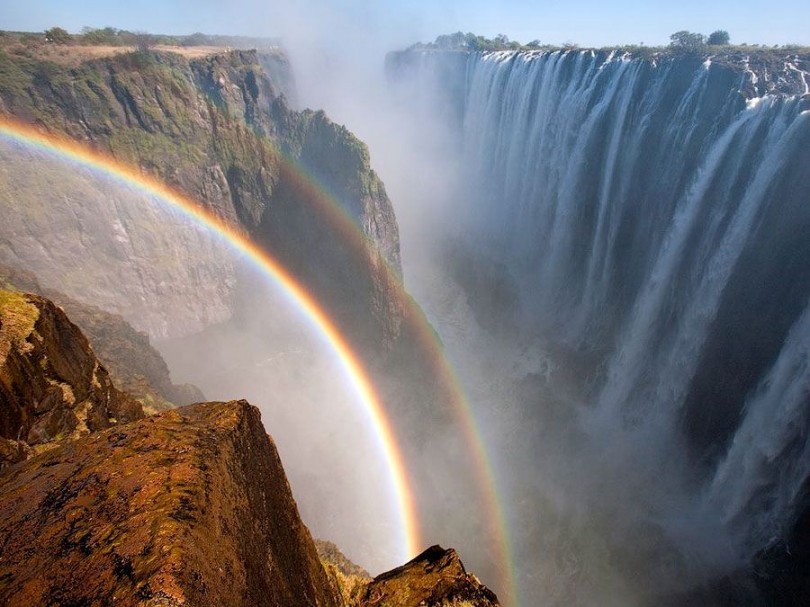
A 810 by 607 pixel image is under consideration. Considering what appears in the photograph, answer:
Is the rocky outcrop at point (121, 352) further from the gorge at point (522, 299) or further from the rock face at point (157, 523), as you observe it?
the rock face at point (157, 523)

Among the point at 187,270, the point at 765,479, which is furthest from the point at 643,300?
the point at 187,270

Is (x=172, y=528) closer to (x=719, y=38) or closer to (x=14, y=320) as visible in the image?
(x=14, y=320)

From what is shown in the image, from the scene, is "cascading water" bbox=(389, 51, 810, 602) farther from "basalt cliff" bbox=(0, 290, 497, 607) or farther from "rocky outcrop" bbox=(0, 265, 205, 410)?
"rocky outcrop" bbox=(0, 265, 205, 410)

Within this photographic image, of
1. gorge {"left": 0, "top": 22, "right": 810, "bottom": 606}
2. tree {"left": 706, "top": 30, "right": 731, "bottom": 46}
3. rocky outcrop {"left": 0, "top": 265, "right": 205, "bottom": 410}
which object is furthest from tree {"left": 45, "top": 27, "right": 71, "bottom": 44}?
tree {"left": 706, "top": 30, "right": 731, "bottom": 46}

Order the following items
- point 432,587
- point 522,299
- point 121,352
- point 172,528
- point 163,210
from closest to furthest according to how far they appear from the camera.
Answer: point 172,528
point 432,587
point 121,352
point 163,210
point 522,299

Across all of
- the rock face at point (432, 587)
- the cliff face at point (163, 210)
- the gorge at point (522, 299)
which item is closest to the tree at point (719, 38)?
the gorge at point (522, 299)

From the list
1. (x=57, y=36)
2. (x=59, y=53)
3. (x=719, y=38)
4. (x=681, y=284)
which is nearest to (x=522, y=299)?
(x=681, y=284)

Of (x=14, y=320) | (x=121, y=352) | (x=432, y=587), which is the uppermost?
(x=121, y=352)
